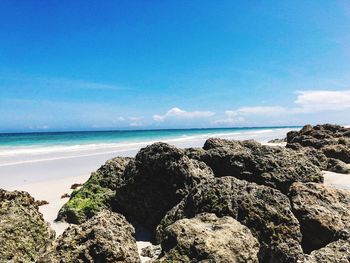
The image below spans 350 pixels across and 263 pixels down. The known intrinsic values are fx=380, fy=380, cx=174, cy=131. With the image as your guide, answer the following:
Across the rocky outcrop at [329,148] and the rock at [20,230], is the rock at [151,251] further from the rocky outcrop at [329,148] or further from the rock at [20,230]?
the rocky outcrop at [329,148]

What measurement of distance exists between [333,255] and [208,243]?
4.32 ft

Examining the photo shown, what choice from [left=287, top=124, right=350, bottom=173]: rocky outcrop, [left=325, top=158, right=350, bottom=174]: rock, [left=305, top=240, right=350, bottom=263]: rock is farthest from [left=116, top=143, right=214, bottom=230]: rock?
[left=287, top=124, right=350, bottom=173]: rocky outcrop

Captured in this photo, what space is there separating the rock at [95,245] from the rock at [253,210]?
0.51 m

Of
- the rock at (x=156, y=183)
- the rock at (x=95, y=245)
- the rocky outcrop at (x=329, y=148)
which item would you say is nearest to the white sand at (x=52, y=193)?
the rock at (x=156, y=183)

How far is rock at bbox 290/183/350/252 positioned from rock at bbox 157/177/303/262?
428 mm

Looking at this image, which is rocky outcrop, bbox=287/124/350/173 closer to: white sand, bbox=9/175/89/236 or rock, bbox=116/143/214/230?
rock, bbox=116/143/214/230

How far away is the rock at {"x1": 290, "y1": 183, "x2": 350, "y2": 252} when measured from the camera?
17.1 ft

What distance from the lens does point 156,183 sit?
7.04 metres

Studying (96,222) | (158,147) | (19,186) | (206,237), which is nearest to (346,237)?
(206,237)

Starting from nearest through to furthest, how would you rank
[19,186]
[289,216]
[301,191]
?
1. [289,216]
2. [301,191]
3. [19,186]

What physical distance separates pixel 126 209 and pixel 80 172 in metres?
8.40

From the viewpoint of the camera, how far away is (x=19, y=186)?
1163cm

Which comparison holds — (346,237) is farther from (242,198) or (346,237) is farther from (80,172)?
(80,172)

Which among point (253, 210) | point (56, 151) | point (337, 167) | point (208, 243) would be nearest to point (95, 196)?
point (253, 210)
